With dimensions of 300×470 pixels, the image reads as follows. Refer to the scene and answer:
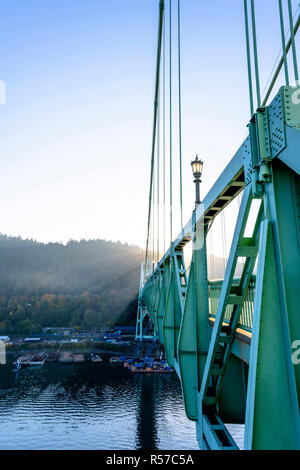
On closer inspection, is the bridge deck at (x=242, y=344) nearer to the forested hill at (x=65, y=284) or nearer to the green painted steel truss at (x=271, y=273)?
the green painted steel truss at (x=271, y=273)

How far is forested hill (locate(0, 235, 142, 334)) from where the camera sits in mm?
84938

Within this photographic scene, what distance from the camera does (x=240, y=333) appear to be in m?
3.28

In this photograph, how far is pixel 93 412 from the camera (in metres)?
25.9

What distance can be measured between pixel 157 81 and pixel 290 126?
1790cm

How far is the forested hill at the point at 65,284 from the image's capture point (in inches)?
3344

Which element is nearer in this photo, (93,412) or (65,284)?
(93,412)

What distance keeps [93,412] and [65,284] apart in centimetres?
9270

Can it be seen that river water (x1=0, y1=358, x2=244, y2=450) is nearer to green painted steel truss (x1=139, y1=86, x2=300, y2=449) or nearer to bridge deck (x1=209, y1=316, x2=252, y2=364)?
bridge deck (x1=209, y1=316, x2=252, y2=364)

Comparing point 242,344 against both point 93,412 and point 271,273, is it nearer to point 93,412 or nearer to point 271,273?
point 271,273

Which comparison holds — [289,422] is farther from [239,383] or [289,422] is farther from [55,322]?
[55,322]

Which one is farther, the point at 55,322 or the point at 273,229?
the point at 55,322

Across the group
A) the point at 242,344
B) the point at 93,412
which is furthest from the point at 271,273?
the point at 93,412
